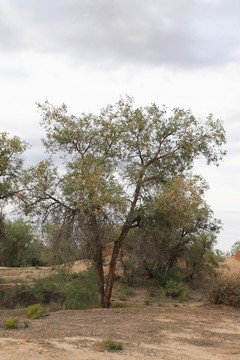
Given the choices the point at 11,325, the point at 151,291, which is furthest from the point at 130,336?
the point at 151,291

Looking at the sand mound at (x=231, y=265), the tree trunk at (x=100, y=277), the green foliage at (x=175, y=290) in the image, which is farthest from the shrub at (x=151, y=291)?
the sand mound at (x=231, y=265)

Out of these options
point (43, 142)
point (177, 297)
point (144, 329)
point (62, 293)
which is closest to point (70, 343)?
point (144, 329)

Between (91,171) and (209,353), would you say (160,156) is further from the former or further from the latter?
(209,353)

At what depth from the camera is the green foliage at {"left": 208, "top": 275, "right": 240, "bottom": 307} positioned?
683 inches

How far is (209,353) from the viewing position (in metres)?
9.23

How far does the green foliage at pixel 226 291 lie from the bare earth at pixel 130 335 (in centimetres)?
159

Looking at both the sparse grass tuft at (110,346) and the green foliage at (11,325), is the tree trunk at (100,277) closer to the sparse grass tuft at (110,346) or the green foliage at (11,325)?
the green foliage at (11,325)

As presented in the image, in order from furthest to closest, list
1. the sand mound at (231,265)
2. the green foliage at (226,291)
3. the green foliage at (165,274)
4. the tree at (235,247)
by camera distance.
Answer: the tree at (235,247) < the sand mound at (231,265) < the green foliage at (165,274) < the green foliage at (226,291)

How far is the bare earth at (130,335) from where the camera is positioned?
8.39 m

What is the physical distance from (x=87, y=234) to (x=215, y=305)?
7.17 meters

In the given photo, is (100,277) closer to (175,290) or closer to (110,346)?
(175,290)

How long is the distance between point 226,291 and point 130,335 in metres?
8.51

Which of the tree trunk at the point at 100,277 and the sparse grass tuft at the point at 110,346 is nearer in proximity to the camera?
the sparse grass tuft at the point at 110,346

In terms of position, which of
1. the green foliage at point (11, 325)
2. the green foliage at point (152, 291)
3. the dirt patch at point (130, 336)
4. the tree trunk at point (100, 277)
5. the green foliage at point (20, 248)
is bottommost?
the dirt patch at point (130, 336)
